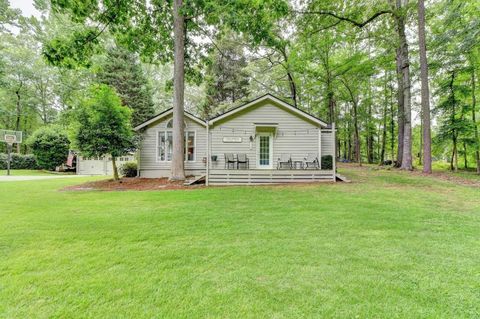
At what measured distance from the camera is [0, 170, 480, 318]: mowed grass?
2.04 metres

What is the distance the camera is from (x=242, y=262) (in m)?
2.87

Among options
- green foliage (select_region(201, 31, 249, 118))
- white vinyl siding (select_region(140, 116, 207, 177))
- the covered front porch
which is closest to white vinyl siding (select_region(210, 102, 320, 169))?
white vinyl siding (select_region(140, 116, 207, 177))

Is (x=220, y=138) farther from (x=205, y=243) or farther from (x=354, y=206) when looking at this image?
(x=205, y=243)

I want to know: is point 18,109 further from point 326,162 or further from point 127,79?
point 326,162

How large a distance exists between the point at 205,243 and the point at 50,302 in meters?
1.84

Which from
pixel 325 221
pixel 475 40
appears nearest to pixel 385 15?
pixel 475 40

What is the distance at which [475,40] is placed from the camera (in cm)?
1095

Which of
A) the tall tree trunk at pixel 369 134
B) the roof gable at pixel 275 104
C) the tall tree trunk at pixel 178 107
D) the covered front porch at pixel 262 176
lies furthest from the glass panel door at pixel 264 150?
the tall tree trunk at pixel 369 134

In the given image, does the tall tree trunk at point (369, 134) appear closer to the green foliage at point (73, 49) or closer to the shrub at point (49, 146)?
the green foliage at point (73, 49)

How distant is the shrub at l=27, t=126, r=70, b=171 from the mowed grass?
17.2 metres

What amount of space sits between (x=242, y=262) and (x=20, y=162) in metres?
27.6

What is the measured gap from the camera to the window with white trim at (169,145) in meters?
13.0

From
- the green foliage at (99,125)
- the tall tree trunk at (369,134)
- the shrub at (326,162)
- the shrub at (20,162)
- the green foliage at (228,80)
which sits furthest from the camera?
the tall tree trunk at (369,134)

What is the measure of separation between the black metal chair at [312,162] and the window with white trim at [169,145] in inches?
243
